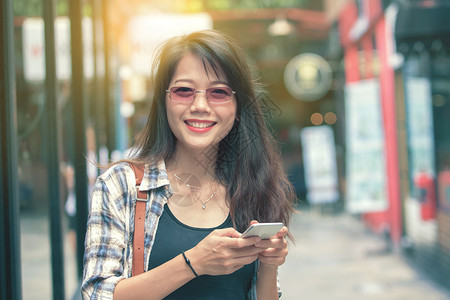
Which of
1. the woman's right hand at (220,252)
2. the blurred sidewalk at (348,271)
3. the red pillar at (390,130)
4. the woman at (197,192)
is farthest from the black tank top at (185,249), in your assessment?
the red pillar at (390,130)

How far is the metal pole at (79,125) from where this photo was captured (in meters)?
4.45

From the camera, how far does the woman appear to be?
1.60 m

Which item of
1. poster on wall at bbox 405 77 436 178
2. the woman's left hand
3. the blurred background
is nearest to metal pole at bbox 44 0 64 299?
the blurred background

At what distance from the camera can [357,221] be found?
37.9 ft

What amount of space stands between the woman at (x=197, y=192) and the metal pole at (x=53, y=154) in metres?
1.69

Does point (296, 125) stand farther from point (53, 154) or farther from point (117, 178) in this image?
point (117, 178)

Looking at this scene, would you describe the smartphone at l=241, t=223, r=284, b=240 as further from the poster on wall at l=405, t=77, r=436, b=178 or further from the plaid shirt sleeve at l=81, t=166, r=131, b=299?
the poster on wall at l=405, t=77, r=436, b=178

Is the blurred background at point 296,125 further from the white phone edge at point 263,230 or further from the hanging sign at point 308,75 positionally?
the white phone edge at point 263,230

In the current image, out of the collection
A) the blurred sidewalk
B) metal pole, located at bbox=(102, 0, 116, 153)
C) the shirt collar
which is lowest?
the blurred sidewalk

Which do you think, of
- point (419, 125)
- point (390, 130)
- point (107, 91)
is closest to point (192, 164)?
point (107, 91)

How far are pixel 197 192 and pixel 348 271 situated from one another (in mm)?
5756

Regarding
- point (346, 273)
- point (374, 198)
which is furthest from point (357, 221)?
point (346, 273)

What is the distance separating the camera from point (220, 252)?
1.57 meters

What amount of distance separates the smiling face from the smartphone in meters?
0.37
